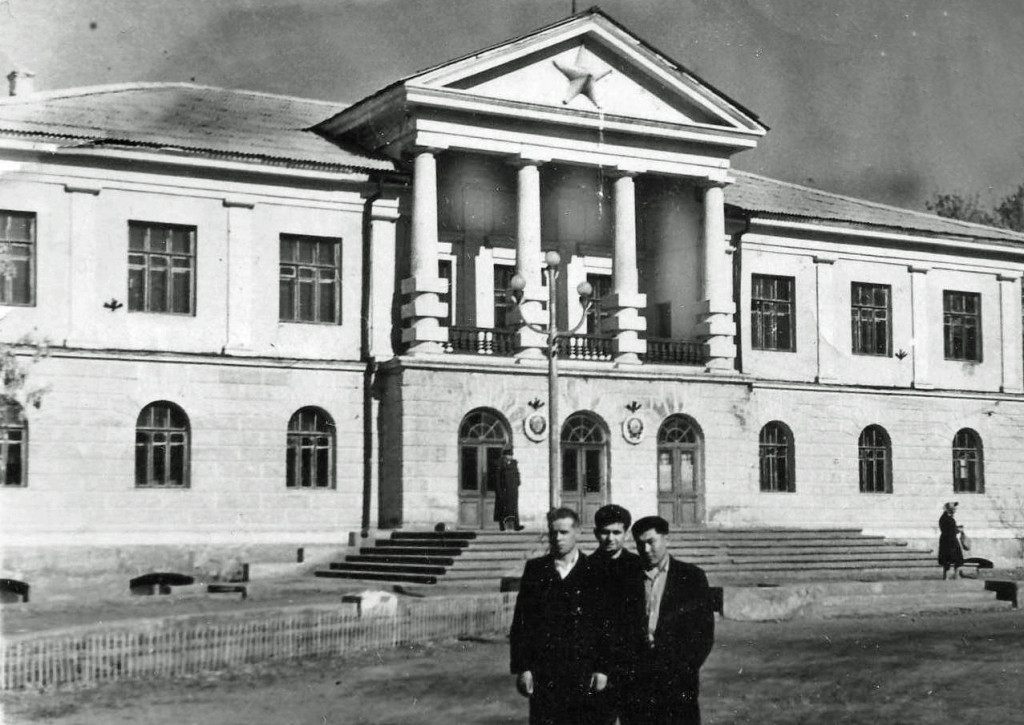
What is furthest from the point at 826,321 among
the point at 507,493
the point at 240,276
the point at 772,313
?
the point at 240,276

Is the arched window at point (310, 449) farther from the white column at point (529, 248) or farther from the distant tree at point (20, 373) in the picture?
the distant tree at point (20, 373)

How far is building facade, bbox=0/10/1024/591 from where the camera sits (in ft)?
97.5

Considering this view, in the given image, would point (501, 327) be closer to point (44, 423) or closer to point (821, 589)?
point (44, 423)

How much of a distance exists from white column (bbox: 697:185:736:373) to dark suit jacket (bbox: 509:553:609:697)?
25.8m

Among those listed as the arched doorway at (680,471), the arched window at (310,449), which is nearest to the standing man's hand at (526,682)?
the arched window at (310,449)

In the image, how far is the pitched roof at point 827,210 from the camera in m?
38.4

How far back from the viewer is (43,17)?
15.8 m

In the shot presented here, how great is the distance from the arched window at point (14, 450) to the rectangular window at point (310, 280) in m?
5.70

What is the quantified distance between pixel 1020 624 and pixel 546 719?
16.1 meters

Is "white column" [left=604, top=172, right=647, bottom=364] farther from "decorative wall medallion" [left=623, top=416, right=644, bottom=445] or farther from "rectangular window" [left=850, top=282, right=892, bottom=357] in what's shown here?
"rectangular window" [left=850, top=282, right=892, bottom=357]

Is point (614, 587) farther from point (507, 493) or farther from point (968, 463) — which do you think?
point (968, 463)

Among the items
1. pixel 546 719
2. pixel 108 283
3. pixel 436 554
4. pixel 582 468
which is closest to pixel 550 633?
pixel 546 719

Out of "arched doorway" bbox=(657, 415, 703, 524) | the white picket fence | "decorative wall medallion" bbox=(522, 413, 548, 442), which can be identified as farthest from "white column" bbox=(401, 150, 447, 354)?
the white picket fence

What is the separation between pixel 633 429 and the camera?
34.0m
